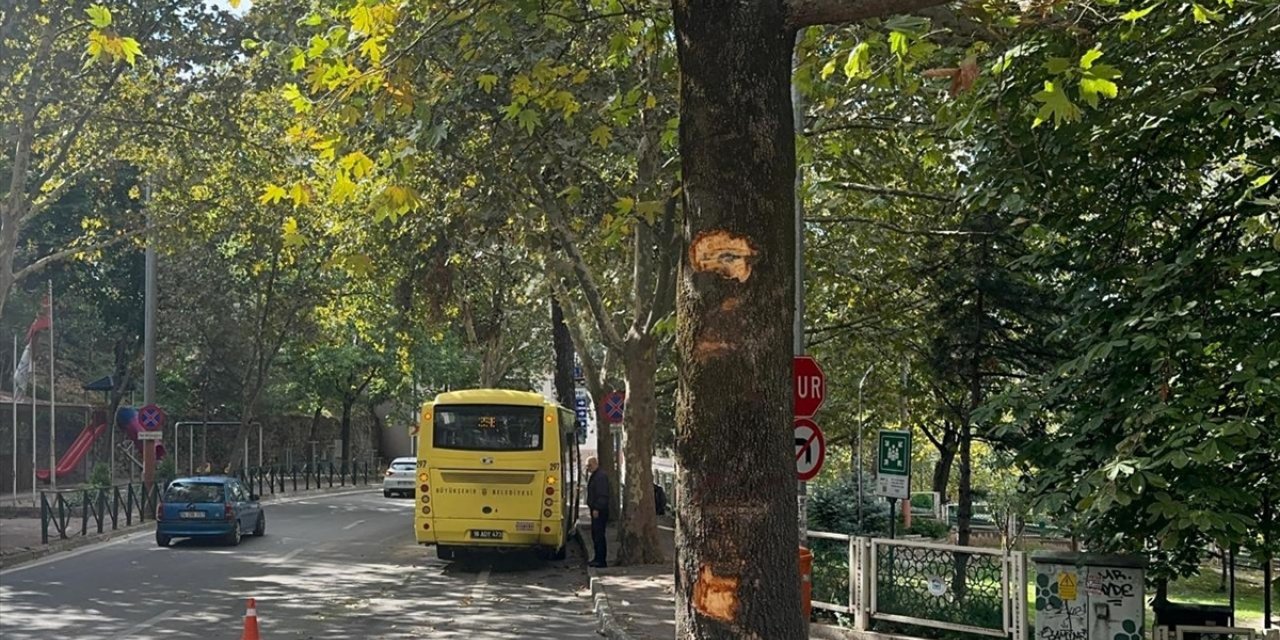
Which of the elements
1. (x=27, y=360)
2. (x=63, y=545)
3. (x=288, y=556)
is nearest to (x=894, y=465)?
(x=288, y=556)

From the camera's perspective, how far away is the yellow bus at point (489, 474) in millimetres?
20172

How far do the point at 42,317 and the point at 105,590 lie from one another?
68.3 ft

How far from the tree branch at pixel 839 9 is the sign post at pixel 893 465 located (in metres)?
10.6

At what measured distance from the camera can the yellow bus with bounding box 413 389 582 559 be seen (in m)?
20.2

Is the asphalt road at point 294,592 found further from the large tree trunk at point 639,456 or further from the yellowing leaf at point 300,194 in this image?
the yellowing leaf at point 300,194

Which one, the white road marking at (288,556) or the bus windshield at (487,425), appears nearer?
the bus windshield at (487,425)

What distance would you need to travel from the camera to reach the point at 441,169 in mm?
16953

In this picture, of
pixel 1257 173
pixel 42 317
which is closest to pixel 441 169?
pixel 1257 173

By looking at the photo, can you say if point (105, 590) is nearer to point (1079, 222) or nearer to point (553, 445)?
point (553, 445)

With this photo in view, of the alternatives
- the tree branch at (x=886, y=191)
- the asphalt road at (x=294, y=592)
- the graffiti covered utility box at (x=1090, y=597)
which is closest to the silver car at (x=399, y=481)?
the asphalt road at (x=294, y=592)

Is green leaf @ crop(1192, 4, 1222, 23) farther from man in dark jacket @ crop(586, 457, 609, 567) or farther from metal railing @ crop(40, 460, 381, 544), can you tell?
metal railing @ crop(40, 460, 381, 544)

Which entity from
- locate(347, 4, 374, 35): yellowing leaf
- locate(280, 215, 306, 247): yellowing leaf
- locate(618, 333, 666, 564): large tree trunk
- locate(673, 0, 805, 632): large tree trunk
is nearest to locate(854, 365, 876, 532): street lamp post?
locate(618, 333, 666, 564): large tree trunk

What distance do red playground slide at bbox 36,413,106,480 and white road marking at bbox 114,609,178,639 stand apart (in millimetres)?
30279

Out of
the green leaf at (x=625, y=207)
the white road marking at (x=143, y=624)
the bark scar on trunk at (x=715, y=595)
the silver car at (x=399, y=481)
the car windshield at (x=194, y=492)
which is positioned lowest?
the silver car at (x=399, y=481)
